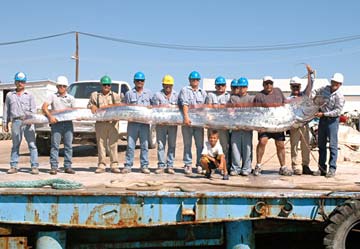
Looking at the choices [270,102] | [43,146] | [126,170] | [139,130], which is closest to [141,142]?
[139,130]

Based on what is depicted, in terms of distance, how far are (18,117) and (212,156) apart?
3123 mm

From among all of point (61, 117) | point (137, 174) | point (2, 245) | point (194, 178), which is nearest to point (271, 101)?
point (194, 178)

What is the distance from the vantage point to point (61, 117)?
6.96 meters

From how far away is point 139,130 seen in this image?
7316 mm

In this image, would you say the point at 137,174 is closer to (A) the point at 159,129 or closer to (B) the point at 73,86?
(A) the point at 159,129

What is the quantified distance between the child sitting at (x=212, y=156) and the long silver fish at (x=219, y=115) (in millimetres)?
367

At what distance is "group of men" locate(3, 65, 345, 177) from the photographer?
22.6ft

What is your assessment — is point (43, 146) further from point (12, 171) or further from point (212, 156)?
point (212, 156)

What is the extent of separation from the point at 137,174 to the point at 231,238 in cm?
235

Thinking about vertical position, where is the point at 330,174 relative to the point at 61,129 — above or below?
below

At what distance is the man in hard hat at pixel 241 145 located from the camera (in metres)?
6.89

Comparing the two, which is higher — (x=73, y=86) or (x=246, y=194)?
(x=73, y=86)

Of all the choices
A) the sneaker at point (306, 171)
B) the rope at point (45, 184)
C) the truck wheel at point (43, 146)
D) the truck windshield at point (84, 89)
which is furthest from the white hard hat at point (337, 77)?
the truck wheel at point (43, 146)

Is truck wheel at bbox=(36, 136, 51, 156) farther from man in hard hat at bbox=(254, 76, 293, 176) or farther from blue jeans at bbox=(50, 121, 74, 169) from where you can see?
man in hard hat at bbox=(254, 76, 293, 176)
